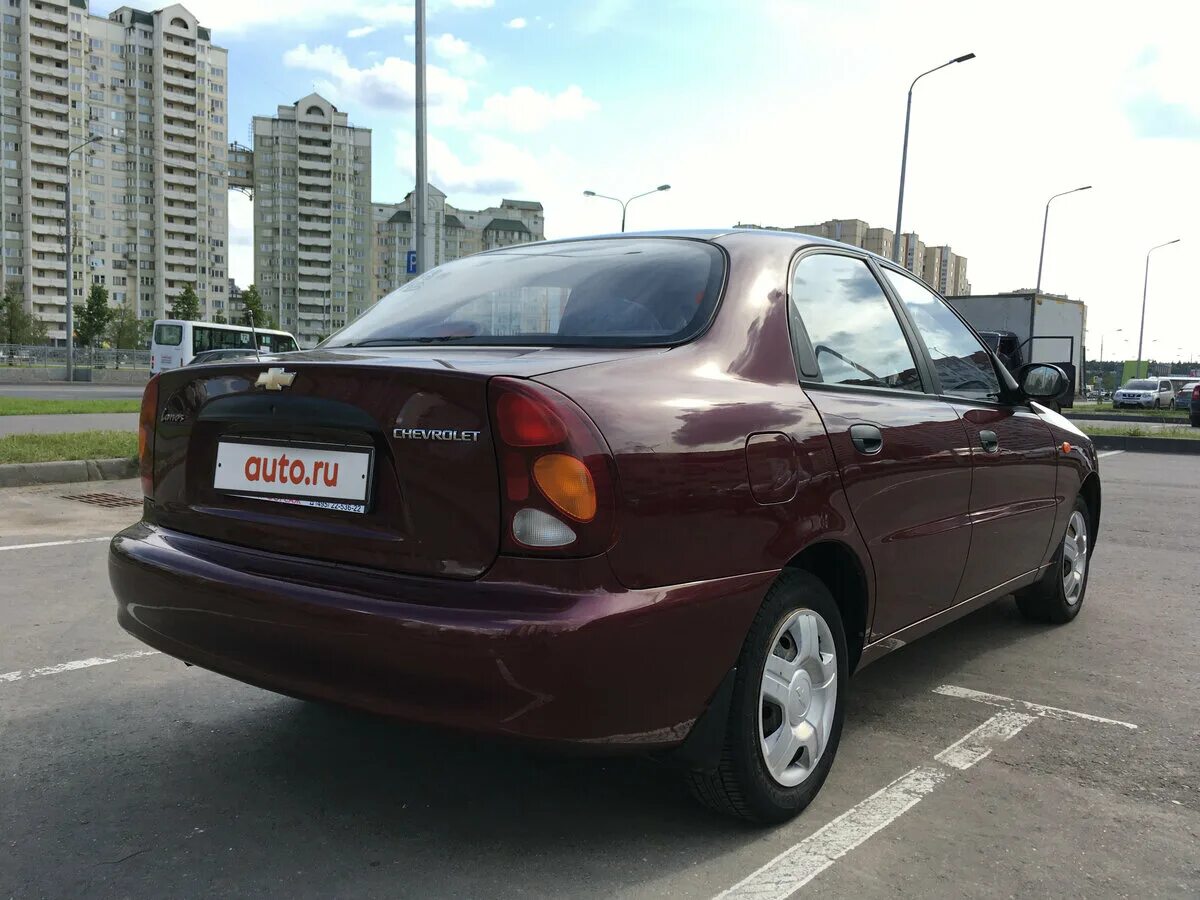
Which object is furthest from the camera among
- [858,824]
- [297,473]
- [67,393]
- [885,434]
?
[67,393]

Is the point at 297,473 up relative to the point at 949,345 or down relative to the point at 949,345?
down

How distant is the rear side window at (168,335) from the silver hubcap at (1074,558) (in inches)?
1275

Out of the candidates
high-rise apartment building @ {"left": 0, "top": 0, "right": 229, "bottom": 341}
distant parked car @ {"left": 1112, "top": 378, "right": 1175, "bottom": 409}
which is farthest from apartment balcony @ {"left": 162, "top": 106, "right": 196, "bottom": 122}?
distant parked car @ {"left": 1112, "top": 378, "right": 1175, "bottom": 409}

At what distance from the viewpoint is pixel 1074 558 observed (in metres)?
4.80

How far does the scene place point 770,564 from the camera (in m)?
2.42

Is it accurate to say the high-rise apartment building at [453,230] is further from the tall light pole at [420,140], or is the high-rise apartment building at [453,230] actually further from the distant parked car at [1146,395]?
the tall light pole at [420,140]

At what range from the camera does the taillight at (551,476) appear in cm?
209

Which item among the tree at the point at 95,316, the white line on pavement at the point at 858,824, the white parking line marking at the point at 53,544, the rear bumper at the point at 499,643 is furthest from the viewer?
the tree at the point at 95,316

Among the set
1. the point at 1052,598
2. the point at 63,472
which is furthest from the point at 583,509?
the point at 63,472

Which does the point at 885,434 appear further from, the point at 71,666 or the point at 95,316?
the point at 95,316

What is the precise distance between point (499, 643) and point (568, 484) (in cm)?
35

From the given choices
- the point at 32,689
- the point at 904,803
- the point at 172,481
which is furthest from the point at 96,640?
the point at 904,803

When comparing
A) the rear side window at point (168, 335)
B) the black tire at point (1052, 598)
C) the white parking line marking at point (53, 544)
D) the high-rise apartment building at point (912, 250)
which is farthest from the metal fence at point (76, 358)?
the black tire at point (1052, 598)

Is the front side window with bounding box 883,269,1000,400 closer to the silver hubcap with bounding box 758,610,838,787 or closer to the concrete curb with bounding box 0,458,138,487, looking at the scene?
the silver hubcap with bounding box 758,610,838,787
